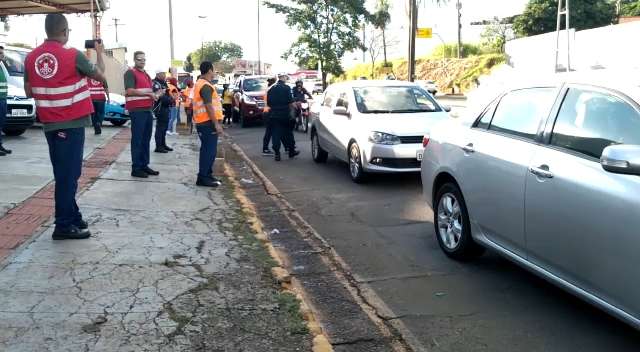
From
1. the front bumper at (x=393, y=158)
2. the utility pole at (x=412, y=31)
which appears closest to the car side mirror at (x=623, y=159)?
the front bumper at (x=393, y=158)

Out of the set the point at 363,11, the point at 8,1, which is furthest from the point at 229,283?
the point at 363,11

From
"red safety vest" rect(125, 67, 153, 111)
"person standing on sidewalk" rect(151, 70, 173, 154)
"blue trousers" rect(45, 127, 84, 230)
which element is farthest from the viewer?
"person standing on sidewalk" rect(151, 70, 173, 154)

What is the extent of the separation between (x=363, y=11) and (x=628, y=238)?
29.3 meters

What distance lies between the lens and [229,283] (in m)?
4.65

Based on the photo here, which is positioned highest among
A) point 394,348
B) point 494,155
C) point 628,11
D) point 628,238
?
point 628,11

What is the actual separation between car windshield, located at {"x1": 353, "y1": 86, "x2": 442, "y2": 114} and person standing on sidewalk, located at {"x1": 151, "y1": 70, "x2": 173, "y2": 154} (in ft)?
10.7

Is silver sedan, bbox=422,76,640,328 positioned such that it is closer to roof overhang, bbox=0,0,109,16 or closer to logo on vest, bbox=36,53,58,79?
logo on vest, bbox=36,53,58,79

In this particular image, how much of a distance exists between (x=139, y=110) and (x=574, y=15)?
51.4 meters

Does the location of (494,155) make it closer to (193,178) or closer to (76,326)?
(76,326)

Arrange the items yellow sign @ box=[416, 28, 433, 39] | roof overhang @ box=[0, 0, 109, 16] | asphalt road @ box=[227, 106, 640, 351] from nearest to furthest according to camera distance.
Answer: asphalt road @ box=[227, 106, 640, 351] < roof overhang @ box=[0, 0, 109, 16] < yellow sign @ box=[416, 28, 433, 39]

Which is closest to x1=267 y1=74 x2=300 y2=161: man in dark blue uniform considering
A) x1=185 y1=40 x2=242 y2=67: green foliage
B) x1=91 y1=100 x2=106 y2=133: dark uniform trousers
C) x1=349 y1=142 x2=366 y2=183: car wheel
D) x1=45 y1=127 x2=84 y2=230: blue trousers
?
x1=349 y1=142 x2=366 y2=183: car wheel

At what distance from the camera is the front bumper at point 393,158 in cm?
884

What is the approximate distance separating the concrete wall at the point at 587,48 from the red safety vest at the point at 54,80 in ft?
89.8

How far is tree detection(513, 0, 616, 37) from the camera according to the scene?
52875 mm
